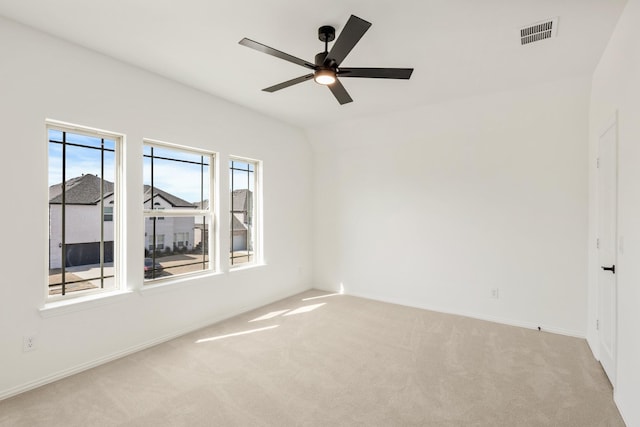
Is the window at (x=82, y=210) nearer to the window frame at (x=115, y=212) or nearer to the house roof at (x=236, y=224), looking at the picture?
the window frame at (x=115, y=212)

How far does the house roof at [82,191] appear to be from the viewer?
8.82ft

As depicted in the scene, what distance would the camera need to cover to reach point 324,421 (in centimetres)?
205

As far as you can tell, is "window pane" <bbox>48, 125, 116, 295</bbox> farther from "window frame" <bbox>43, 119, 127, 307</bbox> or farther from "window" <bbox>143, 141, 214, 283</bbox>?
"window" <bbox>143, 141, 214, 283</bbox>

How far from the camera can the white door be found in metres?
2.38

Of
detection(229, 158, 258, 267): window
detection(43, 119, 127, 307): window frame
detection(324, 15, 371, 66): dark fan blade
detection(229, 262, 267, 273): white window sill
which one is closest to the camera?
detection(324, 15, 371, 66): dark fan blade

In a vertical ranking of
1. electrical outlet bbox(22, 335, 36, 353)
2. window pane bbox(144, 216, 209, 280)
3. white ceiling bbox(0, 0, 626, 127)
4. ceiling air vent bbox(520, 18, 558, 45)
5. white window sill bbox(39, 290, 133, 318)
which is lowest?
electrical outlet bbox(22, 335, 36, 353)

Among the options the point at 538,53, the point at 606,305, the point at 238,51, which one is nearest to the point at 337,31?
the point at 238,51

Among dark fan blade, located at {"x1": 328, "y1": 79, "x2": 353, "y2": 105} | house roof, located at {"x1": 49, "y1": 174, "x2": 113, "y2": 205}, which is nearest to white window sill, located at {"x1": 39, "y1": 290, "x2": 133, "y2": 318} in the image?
house roof, located at {"x1": 49, "y1": 174, "x2": 113, "y2": 205}

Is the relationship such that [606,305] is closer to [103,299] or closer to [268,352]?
[268,352]

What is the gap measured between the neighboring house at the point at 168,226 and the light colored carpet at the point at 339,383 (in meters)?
1.04

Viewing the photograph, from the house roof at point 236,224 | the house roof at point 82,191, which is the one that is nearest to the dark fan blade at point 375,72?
the house roof at point 82,191

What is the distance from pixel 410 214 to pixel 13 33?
176 inches

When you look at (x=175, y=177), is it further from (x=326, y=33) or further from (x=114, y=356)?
(x=326, y=33)

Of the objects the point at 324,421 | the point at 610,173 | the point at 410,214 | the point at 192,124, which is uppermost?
the point at 192,124
